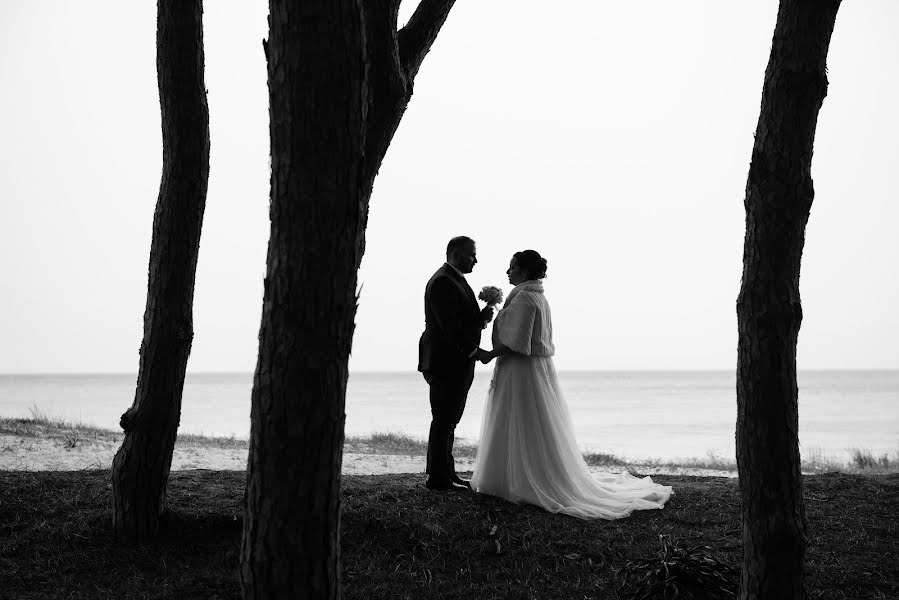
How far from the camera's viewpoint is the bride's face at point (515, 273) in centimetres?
725

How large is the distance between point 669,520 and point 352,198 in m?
4.61

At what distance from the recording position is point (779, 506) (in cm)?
386

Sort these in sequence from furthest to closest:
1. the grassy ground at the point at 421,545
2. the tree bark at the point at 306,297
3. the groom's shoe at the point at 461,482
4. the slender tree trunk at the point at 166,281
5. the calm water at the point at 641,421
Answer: the calm water at the point at 641,421
the groom's shoe at the point at 461,482
the slender tree trunk at the point at 166,281
the grassy ground at the point at 421,545
the tree bark at the point at 306,297

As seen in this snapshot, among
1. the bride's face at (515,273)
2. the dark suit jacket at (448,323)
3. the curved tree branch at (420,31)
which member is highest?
the curved tree branch at (420,31)

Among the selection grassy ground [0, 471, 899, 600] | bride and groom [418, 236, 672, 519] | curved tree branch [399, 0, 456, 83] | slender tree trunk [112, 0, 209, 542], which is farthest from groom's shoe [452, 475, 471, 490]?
curved tree branch [399, 0, 456, 83]

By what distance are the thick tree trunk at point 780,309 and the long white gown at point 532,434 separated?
111 inches

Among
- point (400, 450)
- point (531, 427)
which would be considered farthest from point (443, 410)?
point (400, 450)

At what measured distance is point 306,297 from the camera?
302 centimetres

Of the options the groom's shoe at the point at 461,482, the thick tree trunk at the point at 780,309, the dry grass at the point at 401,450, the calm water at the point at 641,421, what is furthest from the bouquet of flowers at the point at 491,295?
the calm water at the point at 641,421

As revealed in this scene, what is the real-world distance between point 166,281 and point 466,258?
2.67m

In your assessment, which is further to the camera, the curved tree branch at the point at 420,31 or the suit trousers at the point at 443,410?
the suit trousers at the point at 443,410

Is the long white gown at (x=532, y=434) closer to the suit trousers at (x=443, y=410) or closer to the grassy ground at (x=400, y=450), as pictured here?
the suit trousers at (x=443, y=410)

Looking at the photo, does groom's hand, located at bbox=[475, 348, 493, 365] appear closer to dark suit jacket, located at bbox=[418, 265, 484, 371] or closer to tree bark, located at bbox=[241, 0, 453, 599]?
dark suit jacket, located at bbox=[418, 265, 484, 371]

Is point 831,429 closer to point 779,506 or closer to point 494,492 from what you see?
point 494,492
